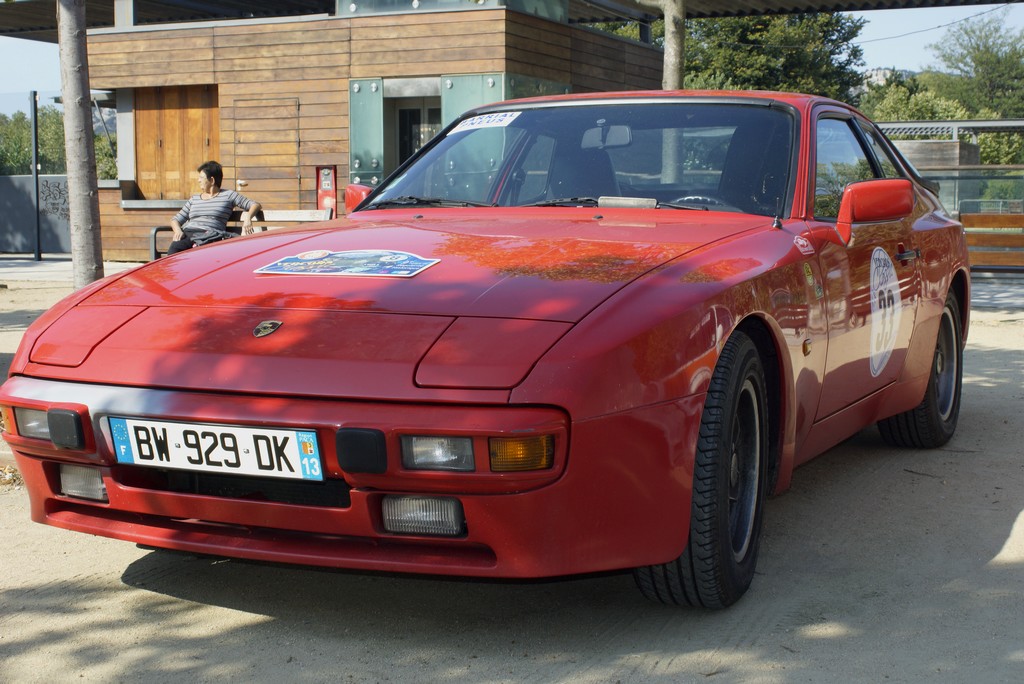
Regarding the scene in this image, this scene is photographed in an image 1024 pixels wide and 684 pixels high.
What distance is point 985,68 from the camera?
77625 mm

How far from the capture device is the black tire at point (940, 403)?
5.32 m

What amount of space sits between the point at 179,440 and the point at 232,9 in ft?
68.8

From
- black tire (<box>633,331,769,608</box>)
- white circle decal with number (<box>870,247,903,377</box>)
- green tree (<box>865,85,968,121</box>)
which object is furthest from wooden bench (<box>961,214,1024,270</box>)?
green tree (<box>865,85,968,121</box>)

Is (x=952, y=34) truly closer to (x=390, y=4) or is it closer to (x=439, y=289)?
(x=390, y=4)

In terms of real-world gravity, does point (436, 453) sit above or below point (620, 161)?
below

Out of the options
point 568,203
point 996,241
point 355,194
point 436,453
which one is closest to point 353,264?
point 436,453

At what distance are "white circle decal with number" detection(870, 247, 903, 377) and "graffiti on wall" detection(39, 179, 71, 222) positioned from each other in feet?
74.1

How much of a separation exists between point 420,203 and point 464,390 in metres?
1.81

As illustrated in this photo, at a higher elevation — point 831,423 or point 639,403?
point 639,403

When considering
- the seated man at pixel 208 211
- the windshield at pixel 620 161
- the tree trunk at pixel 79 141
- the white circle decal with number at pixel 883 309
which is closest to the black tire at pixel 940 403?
the white circle decal with number at pixel 883 309

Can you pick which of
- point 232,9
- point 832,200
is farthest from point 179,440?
point 232,9

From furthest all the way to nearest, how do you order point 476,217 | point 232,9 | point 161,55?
1. point 232,9
2. point 161,55
3. point 476,217

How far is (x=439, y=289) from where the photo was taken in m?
3.08

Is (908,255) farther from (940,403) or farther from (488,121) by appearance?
(488,121)
